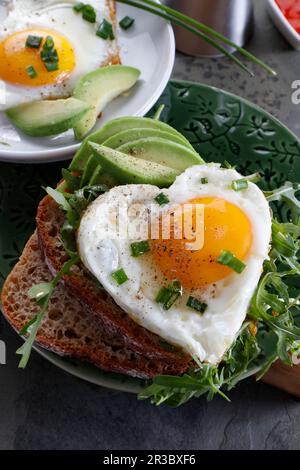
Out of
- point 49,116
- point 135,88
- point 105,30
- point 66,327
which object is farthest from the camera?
point 105,30

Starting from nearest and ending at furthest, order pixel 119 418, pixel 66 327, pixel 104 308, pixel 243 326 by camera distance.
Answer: pixel 243 326 < pixel 104 308 < pixel 66 327 < pixel 119 418

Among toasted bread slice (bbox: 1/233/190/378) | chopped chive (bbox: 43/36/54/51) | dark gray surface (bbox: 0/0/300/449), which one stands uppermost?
chopped chive (bbox: 43/36/54/51)

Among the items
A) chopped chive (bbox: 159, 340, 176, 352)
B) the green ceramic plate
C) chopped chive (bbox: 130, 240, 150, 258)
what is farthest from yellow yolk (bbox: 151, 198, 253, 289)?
the green ceramic plate

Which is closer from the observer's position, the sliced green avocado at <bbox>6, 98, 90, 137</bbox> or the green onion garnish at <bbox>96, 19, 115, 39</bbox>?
the sliced green avocado at <bbox>6, 98, 90, 137</bbox>

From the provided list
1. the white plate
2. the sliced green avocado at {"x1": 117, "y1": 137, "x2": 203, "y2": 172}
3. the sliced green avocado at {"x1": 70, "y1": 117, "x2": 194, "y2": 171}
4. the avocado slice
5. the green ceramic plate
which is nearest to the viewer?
the sliced green avocado at {"x1": 117, "y1": 137, "x2": 203, "y2": 172}

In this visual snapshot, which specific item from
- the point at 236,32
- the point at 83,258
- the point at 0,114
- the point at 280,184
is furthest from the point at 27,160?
the point at 236,32

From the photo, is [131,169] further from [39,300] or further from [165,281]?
[39,300]

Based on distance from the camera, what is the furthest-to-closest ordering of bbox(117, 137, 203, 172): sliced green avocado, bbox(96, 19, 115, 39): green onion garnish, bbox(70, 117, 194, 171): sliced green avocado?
1. bbox(96, 19, 115, 39): green onion garnish
2. bbox(70, 117, 194, 171): sliced green avocado
3. bbox(117, 137, 203, 172): sliced green avocado

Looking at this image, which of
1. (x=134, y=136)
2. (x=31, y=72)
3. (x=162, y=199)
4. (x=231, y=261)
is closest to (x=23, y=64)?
(x=31, y=72)

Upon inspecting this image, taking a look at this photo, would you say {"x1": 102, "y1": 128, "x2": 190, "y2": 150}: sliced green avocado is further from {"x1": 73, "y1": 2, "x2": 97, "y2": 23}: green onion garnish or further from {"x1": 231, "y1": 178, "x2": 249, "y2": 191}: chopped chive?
{"x1": 73, "y1": 2, "x2": 97, "y2": 23}: green onion garnish
